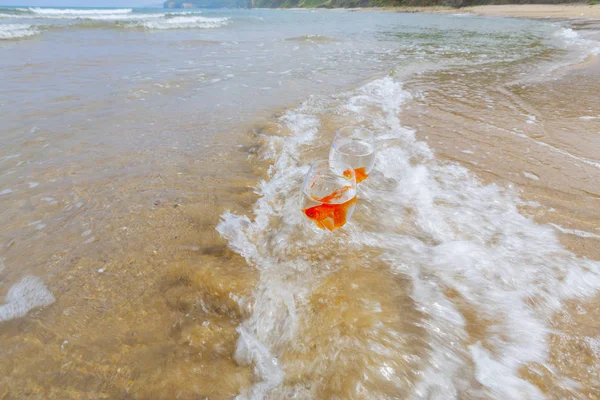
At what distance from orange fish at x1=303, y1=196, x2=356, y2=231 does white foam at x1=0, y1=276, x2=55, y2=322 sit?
166 cm

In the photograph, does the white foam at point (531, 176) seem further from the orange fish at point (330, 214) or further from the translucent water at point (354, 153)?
the orange fish at point (330, 214)

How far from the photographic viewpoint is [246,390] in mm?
1290

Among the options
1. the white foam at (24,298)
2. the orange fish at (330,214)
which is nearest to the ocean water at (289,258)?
the white foam at (24,298)

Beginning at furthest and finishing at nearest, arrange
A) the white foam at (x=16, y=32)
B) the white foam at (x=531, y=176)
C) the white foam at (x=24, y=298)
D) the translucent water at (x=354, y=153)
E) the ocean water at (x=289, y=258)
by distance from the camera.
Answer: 1. the white foam at (x=16, y=32)
2. the white foam at (x=531, y=176)
3. the translucent water at (x=354, y=153)
4. the white foam at (x=24, y=298)
5. the ocean water at (x=289, y=258)

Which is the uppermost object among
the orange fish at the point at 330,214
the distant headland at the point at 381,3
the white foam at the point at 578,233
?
the distant headland at the point at 381,3

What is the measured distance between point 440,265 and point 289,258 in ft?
3.39

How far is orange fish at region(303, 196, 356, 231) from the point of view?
1.80 meters

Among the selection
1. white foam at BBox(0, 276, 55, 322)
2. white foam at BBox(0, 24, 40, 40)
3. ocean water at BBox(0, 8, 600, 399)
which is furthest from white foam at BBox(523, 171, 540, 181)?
white foam at BBox(0, 24, 40, 40)

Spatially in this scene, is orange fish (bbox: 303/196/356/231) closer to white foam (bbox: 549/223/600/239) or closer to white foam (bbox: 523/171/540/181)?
white foam (bbox: 549/223/600/239)

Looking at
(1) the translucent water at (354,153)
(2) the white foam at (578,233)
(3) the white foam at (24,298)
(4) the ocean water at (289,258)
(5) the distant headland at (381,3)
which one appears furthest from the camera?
(5) the distant headland at (381,3)

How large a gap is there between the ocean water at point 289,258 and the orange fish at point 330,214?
0.47 ft

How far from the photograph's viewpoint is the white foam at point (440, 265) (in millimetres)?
1386

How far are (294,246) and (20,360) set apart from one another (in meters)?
1.53

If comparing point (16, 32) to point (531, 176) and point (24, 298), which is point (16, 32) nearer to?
point (24, 298)
